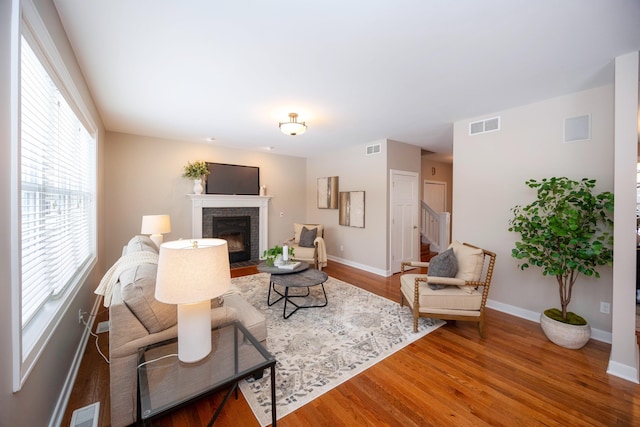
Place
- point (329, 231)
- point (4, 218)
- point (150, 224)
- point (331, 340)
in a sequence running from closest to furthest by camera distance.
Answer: point (4, 218), point (331, 340), point (150, 224), point (329, 231)

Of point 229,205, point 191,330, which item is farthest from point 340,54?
point 229,205

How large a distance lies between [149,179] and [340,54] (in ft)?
14.2

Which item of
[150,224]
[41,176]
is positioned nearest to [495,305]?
[41,176]

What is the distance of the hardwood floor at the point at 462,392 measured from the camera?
1680 millimetres

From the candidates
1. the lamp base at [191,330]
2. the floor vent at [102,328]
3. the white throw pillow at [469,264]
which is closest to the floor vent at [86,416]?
the lamp base at [191,330]

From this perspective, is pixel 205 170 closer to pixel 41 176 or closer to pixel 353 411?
pixel 41 176

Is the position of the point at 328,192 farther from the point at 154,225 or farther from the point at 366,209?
the point at 154,225

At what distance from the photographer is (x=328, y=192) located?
6.04 meters

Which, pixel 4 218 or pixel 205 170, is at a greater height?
pixel 205 170

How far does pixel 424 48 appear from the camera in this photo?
2014 mm

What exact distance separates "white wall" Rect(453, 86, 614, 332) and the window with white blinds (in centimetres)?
434

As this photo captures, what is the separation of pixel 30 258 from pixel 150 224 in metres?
2.50

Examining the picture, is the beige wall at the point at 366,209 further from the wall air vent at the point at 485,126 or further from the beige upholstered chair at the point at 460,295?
the beige upholstered chair at the point at 460,295

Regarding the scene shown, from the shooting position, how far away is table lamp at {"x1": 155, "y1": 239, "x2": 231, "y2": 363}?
1308 millimetres
